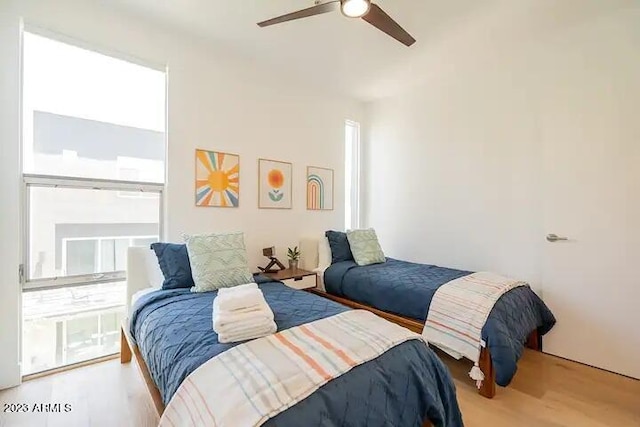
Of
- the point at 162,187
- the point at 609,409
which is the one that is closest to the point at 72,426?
the point at 162,187

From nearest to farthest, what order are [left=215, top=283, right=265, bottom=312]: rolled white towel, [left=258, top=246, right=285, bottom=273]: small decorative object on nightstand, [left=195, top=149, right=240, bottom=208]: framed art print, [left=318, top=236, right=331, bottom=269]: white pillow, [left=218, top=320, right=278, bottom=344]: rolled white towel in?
[left=218, top=320, right=278, bottom=344]: rolled white towel → [left=215, top=283, right=265, bottom=312]: rolled white towel → [left=195, top=149, right=240, bottom=208]: framed art print → [left=258, top=246, right=285, bottom=273]: small decorative object on nightstand → [left=318, top=236, right=331, bottom=269]: white pillow

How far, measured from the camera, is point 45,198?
230cm

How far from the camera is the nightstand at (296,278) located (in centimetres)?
304

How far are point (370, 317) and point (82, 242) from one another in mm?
A: 2333

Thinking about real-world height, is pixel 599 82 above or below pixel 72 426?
above

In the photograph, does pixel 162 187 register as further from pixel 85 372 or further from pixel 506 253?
pixel 506 253

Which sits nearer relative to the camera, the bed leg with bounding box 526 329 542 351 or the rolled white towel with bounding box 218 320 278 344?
the rolled white towel with bounding box 218 320 278 344

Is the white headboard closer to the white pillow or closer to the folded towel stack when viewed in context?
the folded towel stack

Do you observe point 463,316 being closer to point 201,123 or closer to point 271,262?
point 271,262

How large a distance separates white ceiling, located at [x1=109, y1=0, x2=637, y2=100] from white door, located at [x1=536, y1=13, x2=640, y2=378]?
14.5 inches

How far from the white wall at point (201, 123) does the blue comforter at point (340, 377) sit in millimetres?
1182

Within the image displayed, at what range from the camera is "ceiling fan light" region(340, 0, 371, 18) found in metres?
1.73

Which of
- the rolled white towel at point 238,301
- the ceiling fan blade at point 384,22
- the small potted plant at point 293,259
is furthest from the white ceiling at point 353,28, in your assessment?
the rolled white towel at point 238,301

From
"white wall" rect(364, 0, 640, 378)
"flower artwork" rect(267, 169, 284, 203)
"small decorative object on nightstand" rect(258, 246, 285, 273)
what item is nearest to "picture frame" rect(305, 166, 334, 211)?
"flower artwork" rect(267, 169, 284, 203)
